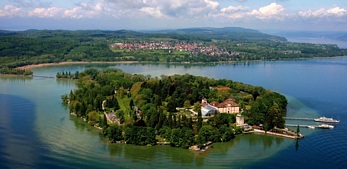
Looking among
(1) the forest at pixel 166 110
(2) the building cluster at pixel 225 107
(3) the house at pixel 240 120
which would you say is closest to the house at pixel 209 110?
(2) the building cluster at pixel 225 107

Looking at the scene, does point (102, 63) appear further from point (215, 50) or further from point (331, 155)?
point (331, 155)

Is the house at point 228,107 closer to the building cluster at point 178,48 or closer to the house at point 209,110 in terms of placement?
the house at point 209,110

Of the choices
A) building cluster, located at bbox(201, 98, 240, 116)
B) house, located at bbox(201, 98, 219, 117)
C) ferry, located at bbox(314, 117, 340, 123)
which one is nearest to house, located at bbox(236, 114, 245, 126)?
house, located at bbox(201, 98, 219, 117)

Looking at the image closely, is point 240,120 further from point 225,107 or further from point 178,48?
point 178,48

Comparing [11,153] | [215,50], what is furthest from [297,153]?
[215,50]

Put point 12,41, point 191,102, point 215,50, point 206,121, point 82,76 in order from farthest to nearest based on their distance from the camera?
point 215,50
point 12,41
point 82,76
point 191,102
point 206,121

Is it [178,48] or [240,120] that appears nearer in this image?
[240,120]

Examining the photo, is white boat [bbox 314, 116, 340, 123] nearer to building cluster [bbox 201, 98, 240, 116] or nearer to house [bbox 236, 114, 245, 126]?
building cluster [bbox 201, 98, 240, 116]

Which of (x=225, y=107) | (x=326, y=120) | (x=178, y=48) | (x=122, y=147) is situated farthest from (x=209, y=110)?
(x=178, y=48)
